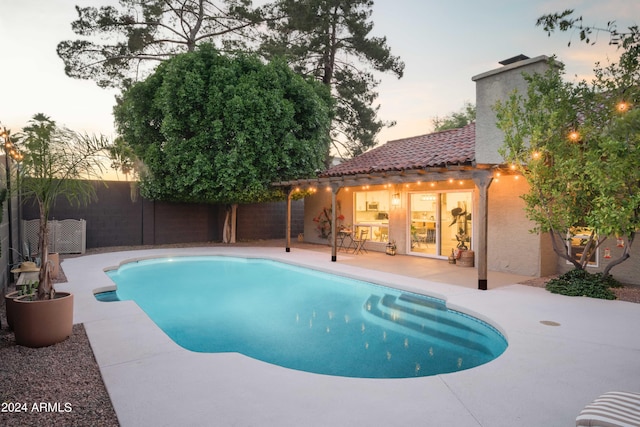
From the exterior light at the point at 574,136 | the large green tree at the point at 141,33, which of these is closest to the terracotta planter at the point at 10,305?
the exterior light at the point at 574,136

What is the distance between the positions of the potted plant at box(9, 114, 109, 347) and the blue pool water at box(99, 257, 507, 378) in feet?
5.09

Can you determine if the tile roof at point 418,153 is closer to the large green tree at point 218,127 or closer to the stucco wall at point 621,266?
the large green tree at point 218,127

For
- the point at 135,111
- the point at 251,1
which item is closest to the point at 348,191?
the point at 135,111

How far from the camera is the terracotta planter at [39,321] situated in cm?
457

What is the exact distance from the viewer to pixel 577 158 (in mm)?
7086

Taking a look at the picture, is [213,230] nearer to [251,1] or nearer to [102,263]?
[102,263]

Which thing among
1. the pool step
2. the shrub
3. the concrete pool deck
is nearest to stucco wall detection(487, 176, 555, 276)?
the shrub

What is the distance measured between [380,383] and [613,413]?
1.86m

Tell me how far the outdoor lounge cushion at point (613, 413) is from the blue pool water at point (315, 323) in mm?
2185

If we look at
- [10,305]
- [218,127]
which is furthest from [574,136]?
[218,127]

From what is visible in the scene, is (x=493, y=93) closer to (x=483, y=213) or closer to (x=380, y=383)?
(x=483, y=213)

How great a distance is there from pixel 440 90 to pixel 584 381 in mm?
15959

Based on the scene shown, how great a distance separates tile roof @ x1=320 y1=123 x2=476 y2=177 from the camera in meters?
10.5

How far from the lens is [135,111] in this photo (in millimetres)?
13984
